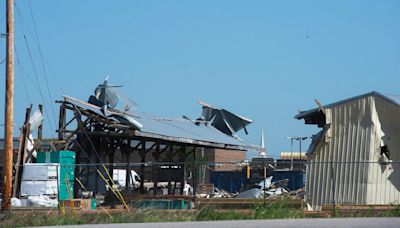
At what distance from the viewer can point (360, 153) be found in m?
25.3

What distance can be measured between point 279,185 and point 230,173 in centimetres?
1433

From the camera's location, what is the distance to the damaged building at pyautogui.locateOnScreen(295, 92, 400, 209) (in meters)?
24.7

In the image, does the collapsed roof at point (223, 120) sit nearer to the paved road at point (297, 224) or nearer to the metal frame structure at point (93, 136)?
the metal frame structure at point (93, 136)

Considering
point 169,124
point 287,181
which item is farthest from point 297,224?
point 287,181

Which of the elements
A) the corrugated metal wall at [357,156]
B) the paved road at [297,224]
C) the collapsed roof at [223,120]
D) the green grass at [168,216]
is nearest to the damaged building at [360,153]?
the corrugated metal wall at [357,156]

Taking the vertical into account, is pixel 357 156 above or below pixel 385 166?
above

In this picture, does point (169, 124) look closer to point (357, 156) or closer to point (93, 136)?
point (93, 136)

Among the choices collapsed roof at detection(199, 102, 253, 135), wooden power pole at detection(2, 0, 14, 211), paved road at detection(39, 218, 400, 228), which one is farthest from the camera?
collapsed roof at detection(199, 102, 253, 135)

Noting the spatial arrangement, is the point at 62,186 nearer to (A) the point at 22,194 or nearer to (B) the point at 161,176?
(A) the point at 22,194

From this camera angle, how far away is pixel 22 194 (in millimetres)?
31500

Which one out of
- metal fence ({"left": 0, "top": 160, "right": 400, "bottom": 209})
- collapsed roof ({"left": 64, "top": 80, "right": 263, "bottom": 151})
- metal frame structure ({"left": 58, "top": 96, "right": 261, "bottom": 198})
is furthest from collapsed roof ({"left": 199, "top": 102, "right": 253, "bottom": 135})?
metal frame structure ({"left": 58, "top": 96, "right": 261, "bottom": 198})

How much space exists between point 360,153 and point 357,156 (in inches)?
6.1

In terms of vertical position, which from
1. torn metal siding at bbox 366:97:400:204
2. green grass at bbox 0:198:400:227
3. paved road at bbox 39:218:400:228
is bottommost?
green grass at bbox 0:198:400:227

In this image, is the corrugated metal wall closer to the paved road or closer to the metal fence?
the metal fence
